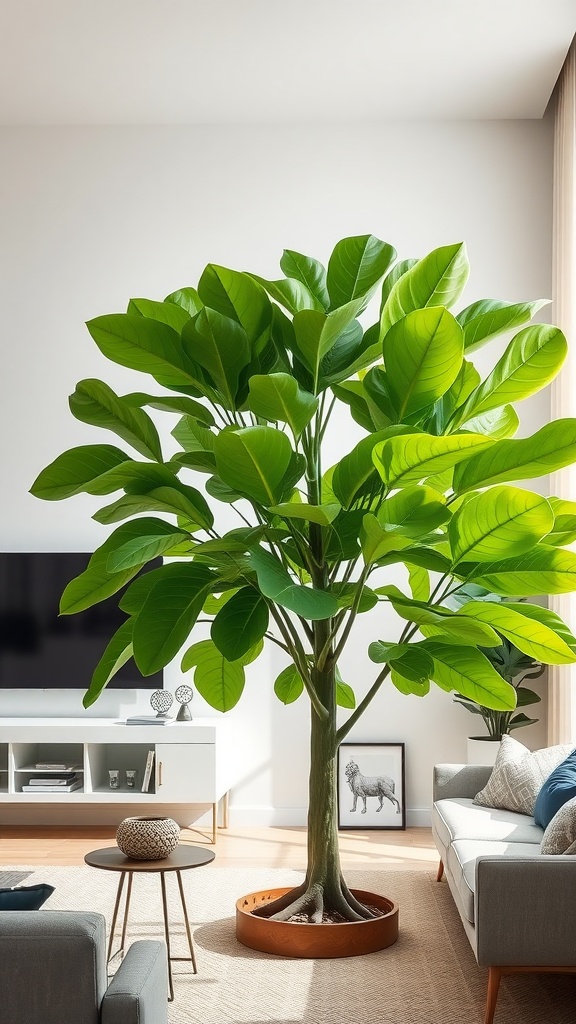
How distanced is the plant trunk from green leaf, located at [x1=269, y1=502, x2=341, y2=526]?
71cm

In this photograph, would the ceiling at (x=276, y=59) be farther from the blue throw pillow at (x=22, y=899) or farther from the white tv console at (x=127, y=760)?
the blue throw pillow at (x=22, y=899)

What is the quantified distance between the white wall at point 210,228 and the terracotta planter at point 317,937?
7.72 ft

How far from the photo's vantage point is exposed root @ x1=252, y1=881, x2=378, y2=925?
10.8 ft

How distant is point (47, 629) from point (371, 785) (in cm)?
190

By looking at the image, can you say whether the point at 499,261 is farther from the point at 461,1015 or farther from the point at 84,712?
the point at 461,1015

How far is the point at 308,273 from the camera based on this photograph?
10.7 feet

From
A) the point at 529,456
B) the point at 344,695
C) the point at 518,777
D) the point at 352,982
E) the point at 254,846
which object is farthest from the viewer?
the point at 254,846

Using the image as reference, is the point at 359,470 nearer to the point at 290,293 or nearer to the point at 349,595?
the point at 349,595

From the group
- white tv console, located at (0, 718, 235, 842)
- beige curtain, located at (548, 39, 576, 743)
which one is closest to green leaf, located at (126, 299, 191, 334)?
beige curtain, located at (548, 39, 576, 743)

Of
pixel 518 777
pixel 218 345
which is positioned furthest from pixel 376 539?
pixel 518 777

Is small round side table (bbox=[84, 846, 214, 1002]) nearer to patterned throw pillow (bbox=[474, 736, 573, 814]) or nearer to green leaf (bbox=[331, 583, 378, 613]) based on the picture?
green leaf (bbox=[331, 583, 378, 613])

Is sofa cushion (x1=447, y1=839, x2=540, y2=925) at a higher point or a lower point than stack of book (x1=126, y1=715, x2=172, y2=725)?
lower

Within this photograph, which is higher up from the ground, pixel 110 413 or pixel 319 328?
pixel 319 328

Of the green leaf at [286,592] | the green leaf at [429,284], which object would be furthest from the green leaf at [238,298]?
the green leaf at [286,592]
